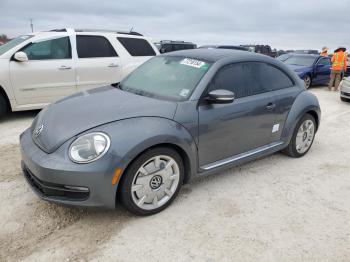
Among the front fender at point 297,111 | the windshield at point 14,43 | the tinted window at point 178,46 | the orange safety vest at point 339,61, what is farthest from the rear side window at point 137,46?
the tinted window at point 178,46

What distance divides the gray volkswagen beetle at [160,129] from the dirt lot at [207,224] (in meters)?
0.27

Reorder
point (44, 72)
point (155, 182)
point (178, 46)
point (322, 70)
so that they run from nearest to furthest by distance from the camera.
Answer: point (155, 182) < point (44, 72) < point (322, 70) < point (178, 46)

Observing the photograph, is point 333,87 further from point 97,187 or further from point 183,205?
point 97,187

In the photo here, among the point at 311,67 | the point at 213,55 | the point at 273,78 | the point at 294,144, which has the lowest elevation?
the point at 294,144

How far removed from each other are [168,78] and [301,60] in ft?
33.7

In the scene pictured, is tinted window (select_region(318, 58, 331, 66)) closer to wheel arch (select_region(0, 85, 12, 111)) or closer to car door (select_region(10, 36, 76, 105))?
car door (select_region(10, 36, 76, 105))

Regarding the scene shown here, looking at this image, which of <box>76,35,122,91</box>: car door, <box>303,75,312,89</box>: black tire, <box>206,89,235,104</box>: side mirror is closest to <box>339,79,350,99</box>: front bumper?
<box>303,75,312,89</box>: black tire

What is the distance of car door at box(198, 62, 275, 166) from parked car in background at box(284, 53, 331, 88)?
8.43 meters

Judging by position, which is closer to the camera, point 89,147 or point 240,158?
point 89,147

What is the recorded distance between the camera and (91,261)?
7.60ft

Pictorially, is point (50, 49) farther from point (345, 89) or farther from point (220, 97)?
point (345, 89)

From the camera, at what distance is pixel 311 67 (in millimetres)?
11609

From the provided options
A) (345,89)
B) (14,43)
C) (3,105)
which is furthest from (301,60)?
(3,105)

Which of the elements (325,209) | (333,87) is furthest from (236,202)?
(333,87)
